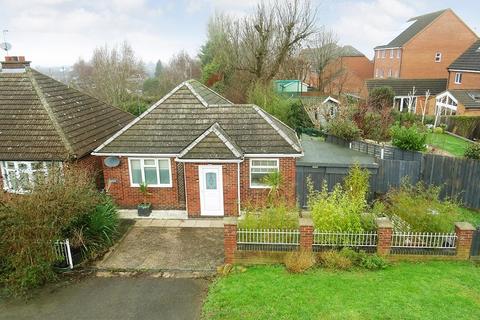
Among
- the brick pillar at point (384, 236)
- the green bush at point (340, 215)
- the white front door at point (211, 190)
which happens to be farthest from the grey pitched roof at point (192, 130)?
the brick pillar at point (384, 236)

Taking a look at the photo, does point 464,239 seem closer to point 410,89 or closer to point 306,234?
point 306,234

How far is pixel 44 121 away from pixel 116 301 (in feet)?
30.3

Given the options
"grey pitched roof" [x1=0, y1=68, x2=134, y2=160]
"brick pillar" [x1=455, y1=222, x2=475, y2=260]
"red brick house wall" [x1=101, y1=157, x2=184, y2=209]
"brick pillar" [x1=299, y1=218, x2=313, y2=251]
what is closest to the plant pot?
"red brick house wall" [x1=101, y1=157, x2=184, y2=209]

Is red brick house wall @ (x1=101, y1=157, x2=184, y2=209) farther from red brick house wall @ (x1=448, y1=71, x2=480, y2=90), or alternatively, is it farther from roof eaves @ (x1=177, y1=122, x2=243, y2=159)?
red brick house wall @ (x1=448, y1=71, x2=480, y2=90)

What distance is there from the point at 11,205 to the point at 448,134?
28.8m

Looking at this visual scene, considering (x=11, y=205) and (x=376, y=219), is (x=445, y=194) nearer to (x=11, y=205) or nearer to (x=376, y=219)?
(x=376, y=219)

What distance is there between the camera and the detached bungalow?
1398 centimetres

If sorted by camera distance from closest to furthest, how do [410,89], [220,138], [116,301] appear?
[116,301] < [220,138] < [410,89]

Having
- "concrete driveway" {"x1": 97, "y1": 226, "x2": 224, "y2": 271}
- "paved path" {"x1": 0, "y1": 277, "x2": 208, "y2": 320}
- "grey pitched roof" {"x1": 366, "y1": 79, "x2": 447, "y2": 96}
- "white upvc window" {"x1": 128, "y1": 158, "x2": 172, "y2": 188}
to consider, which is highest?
"grey pitched roof" {"x1": 366, "y1": 79, "x2": 447, "y2": 96}

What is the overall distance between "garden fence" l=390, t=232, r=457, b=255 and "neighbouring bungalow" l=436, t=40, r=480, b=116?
2426cm

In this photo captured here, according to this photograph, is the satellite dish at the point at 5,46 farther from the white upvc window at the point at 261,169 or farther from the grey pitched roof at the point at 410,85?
the grey pitched roof at the point at 410,85

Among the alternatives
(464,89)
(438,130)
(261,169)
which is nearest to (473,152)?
(261,169)

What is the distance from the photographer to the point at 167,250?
11992 mm

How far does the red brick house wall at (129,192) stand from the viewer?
48.9 feet
